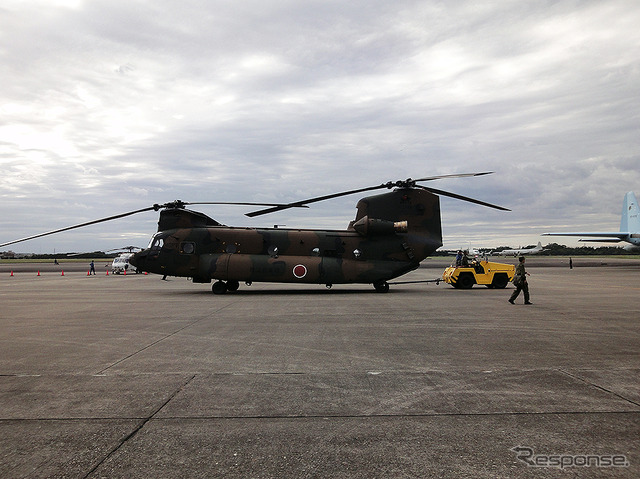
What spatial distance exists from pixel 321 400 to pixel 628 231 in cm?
5719

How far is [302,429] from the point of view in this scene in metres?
4.71

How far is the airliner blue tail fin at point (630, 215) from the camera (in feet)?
167

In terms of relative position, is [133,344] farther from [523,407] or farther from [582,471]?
[582,471]

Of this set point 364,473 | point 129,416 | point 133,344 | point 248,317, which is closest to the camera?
point 364,473

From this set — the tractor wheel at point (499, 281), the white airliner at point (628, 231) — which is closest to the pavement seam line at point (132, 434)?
the tractor wheel at point (499, 281)

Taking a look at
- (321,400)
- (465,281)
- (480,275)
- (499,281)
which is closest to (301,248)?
(465,281)

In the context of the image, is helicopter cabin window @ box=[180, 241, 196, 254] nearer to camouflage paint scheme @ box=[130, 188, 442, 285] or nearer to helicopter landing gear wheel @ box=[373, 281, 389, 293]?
camouflage paint scheme @ box=[130, 188, 442, 285]

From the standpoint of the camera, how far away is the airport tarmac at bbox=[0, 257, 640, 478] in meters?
3.97

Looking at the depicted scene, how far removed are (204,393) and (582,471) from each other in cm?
421

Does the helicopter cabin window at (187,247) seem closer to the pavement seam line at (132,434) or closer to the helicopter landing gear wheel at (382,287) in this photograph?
the helicopter landing gear wheel at (382,287)

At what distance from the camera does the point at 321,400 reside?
5.67 metres

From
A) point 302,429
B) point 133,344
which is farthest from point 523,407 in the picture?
point 133,344

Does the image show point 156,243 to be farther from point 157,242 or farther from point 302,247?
point 302,247

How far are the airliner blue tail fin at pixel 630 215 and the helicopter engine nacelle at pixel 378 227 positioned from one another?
1616 inches
